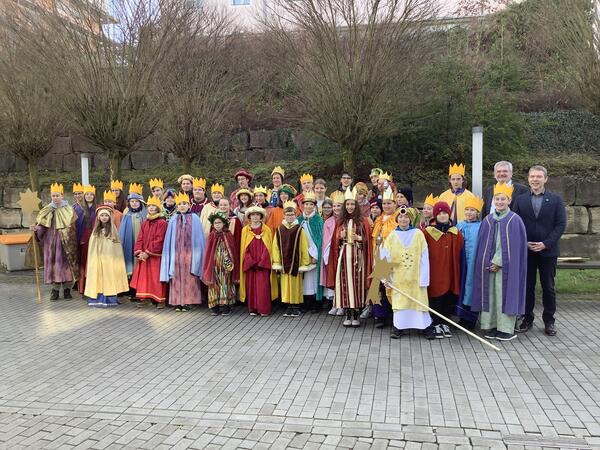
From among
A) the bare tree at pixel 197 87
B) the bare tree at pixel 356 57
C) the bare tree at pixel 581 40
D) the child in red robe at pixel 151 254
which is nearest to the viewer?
the child in red robe at pixel 151 254

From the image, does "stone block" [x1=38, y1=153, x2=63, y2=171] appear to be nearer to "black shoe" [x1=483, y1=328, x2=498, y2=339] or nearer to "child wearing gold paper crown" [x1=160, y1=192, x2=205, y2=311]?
"child wearing gold paper crown" [x1=160, y1=192, x2=205, y2=311]

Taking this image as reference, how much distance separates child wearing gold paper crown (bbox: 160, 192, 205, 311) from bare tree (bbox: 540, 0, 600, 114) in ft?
27.1

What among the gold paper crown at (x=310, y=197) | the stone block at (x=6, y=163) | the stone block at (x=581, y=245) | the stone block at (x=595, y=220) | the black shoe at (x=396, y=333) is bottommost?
the black shoe at (x=396, y=333)

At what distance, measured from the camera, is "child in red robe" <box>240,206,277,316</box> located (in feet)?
24.1

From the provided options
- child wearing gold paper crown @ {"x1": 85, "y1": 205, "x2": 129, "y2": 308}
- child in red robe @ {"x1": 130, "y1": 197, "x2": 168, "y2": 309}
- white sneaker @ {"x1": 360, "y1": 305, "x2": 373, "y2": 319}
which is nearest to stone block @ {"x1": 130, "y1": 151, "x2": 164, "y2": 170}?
child wearing gold paper crown @ {"x1": 85, "y1": 205, "x2": 129, "y2": 308}

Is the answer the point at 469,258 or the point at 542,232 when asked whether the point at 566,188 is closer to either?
the point at 542,232

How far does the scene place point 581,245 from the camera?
38.1 ft

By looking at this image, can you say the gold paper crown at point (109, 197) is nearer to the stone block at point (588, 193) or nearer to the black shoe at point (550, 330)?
the black shoe at point (550, 330)

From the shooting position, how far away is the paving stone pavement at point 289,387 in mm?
3836

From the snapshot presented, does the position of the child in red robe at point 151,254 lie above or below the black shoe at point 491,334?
above

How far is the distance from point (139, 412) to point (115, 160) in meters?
8.49

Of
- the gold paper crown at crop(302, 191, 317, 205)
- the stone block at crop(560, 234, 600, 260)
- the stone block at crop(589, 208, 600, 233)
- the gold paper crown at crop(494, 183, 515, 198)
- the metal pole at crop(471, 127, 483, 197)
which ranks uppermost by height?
the metal pole at crop(471, 127, 483, 197)

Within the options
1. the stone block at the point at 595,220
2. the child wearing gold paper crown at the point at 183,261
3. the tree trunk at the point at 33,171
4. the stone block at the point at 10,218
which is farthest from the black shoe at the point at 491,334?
the stone block at the point at 10,218

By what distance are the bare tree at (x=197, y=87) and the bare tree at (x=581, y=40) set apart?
783 cm
